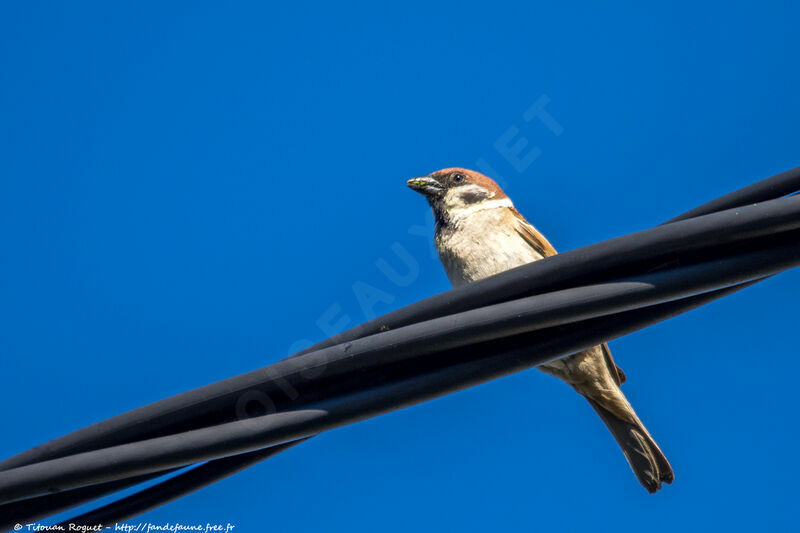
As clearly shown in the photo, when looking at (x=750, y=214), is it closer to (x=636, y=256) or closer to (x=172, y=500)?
(x=636, y=256)

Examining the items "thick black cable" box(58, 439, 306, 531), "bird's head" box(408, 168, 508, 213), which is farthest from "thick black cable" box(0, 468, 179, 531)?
"bird's head" box(408, 168, 508, 213)

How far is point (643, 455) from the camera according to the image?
13.8 ft

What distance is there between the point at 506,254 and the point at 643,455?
1236 mm

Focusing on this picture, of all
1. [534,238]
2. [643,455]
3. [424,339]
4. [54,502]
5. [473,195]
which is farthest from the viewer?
[473,195]

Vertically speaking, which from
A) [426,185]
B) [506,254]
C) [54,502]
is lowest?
[54,502]

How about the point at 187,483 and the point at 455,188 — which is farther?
the point at 455,188

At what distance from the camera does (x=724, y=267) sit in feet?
6.67

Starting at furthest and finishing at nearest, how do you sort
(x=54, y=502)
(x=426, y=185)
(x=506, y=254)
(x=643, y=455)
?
(x=426, y=185), (x=506, y=254), (x=643, y=455), (x=54, y=502)

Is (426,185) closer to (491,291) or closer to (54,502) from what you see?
(491,291)

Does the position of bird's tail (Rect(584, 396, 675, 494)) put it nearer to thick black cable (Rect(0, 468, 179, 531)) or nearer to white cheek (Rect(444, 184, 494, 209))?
white cheek (Rect(444, 184, 494, 209))

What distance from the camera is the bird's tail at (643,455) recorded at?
4191 mm

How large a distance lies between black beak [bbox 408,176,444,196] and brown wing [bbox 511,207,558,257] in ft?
2.29

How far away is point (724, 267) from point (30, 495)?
5.84ft

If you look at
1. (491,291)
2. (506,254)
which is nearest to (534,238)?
(506,254)
